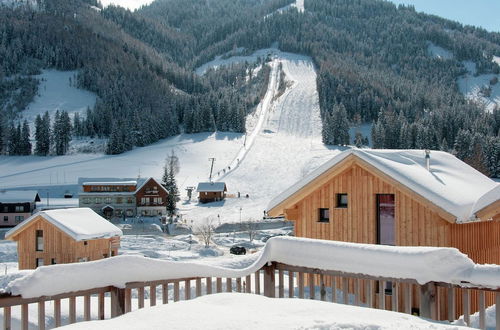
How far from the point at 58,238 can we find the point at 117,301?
1022 inches

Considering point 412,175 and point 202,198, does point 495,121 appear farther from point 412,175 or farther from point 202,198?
point 412,175

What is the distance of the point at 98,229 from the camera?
101 ft

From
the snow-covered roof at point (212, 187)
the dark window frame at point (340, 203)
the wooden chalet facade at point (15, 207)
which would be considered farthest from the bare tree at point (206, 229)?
the dark window frame at point (340, 203)

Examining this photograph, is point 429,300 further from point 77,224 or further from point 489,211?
point 77,224

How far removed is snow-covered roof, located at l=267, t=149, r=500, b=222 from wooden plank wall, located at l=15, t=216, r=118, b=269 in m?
18.1

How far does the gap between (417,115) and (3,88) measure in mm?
120610

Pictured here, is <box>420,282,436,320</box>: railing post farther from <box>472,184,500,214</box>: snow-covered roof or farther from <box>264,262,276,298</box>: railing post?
<box>472,184,500,214</box>: snow-covered roof

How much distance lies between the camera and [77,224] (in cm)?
2986

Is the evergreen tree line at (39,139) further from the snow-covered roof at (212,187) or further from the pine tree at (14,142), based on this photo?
the snow-covered roof at (212,187)

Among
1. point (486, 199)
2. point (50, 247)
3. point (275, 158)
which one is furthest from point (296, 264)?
point (275, 158)

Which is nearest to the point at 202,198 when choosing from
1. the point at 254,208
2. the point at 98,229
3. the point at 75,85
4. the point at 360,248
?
the point at 254,208

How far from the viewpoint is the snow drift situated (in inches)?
181

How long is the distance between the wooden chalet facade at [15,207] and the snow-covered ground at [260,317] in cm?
6859

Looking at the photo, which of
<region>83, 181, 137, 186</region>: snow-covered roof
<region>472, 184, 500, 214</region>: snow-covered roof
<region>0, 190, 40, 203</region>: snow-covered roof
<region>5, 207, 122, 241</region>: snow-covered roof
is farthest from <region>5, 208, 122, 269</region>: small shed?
<region>83, 181, 137, 186</region>: snow-covered roof
